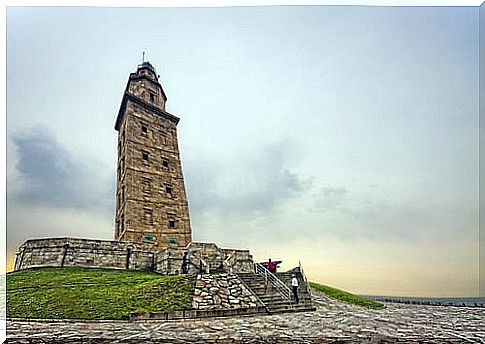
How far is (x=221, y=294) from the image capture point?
10383mm

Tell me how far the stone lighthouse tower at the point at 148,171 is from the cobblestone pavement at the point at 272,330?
8.94 m

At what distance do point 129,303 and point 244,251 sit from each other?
23.3 ft

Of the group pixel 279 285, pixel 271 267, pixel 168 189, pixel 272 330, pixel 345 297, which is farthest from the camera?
pixel 168 189

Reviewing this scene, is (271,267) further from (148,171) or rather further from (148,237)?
(148,171)

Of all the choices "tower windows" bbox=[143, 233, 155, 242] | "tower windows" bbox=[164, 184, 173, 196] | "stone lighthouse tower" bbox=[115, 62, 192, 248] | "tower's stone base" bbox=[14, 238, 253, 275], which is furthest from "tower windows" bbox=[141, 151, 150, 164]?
"tower's stone base" bbox=[14, 238, 253, 275]

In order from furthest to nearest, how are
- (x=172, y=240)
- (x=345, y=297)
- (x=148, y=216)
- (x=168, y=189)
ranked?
(x=168, y=189) → (x=172, y=240) → (x=148, y=216) → (x=345, y=297)

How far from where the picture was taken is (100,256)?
48.8 feet

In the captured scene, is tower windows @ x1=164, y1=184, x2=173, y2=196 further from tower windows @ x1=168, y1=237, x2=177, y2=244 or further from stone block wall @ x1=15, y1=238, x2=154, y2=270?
stone block wall @ x1=15, y1=238, x2=154, y2=270

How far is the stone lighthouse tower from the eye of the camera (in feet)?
58.2

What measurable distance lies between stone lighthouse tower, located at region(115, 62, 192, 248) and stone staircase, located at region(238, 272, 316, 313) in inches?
256

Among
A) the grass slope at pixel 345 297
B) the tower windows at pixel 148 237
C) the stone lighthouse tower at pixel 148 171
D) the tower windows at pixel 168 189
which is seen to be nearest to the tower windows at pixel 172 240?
the stone lighthouse tower at pixel 148 171

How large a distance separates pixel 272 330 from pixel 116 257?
8.96 metres

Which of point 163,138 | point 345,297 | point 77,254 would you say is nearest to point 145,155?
point 163,138

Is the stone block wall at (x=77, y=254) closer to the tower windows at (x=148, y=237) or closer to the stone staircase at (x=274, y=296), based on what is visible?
the tower windows at (x=148, y=237)
